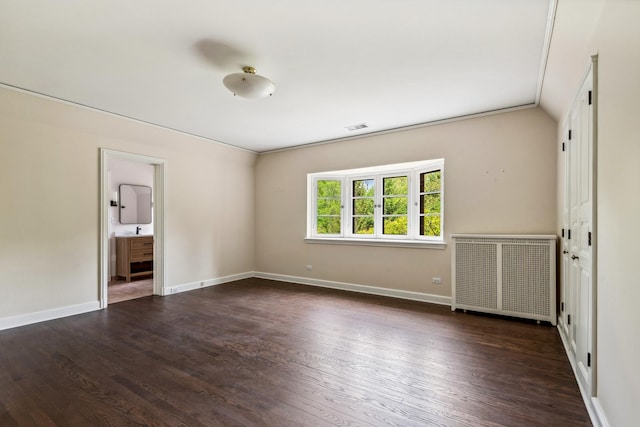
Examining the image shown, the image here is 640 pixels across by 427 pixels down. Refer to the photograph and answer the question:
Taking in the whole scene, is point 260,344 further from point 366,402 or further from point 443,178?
point 443,178

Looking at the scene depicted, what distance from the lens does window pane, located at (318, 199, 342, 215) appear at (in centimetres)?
542

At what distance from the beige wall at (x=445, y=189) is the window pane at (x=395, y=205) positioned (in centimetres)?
61

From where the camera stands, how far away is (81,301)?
3.82m

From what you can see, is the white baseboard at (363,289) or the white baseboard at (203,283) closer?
the white baseboard at (363,289)

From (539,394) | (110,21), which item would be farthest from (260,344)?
(110,21)

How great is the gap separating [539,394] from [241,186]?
522cm

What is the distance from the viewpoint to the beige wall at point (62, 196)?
3283 millimetres

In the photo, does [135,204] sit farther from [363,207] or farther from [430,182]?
[430,182]

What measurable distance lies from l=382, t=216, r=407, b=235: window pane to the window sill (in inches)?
8.7

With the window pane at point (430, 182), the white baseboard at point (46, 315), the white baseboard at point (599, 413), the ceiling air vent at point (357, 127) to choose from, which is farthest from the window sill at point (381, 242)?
the white baseboard at point (46, 315)

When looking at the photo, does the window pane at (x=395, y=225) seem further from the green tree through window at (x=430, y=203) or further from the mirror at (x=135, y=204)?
the mirror at (x=135, y=204)

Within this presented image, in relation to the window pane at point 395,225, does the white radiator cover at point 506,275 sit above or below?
below

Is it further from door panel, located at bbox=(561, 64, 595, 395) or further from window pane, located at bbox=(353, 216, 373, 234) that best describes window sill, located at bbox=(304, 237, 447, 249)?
door panel, located at bbox=(561, 64, 595, 395)

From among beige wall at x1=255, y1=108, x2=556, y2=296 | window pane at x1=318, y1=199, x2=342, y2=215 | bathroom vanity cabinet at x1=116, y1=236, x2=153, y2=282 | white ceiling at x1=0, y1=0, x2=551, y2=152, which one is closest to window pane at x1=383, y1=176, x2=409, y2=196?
beige wall at x1=255, y1=108, x2=556, y2=296
